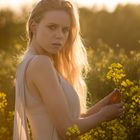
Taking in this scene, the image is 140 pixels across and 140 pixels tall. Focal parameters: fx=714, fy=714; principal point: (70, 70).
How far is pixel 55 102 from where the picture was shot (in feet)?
13.9

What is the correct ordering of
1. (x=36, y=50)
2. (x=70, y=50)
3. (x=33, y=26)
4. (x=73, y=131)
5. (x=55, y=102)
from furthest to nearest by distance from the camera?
(x=70, y=50)
(x=33, y=26)
(x=36, y=50)
(x=55, y=102)
(x=73, y=131)

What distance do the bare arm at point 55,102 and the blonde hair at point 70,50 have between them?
1.41ft

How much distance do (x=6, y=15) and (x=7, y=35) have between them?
Answer: 7.30 feet

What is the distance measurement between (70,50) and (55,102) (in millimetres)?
750

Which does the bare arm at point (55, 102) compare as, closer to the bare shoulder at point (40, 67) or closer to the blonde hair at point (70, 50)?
→ the bare shoulder at point (40, 67)

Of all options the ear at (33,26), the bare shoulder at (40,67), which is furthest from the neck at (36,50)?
the bare shoulder at (40,67)

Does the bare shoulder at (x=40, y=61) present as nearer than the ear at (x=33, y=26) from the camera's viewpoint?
Yes

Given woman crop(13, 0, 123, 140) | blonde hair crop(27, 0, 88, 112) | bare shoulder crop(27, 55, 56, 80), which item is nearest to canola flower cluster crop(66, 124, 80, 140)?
woman crop(13, 0, 123, 140)

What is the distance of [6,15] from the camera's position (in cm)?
3500

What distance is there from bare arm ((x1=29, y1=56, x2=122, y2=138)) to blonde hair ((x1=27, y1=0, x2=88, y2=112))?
430 mm

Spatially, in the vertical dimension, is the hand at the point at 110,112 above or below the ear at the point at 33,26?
below

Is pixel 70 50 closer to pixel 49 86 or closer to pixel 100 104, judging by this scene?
pixel 100 104

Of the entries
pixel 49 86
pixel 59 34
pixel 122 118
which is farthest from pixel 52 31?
pixel 122 118

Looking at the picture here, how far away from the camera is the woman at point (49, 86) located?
4.28 metres
